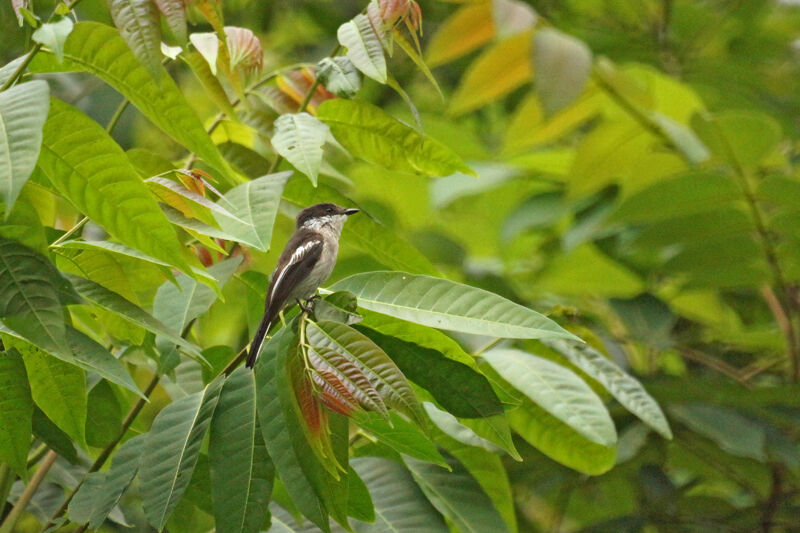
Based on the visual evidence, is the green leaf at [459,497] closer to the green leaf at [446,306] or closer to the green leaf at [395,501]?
the green leaf at [395,501]

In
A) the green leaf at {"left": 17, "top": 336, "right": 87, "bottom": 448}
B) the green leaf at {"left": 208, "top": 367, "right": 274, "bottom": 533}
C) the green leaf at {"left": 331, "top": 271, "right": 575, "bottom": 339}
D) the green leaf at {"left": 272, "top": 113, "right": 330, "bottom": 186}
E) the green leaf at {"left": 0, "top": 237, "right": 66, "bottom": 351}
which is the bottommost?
the green leaf at {"left": 208, "top": 367, "right": 274, "bottom": 533}

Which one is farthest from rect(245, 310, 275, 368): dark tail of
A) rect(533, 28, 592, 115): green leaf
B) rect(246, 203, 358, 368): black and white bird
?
rect(533, 28, 592, 115): green leaf

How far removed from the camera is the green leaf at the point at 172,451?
5.46ft

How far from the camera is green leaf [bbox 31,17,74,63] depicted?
1506 mm

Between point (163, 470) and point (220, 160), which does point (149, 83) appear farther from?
point (163, 470)

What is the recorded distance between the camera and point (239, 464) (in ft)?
5.54

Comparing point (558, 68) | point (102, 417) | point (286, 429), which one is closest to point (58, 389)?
point (102, 417)

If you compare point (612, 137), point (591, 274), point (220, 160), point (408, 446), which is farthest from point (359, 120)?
point (591, 274)

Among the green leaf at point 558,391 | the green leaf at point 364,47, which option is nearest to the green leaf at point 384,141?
the green leaf at point 364,47

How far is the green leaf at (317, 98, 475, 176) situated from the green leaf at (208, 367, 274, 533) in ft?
2.13

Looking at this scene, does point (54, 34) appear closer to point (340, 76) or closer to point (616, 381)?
point (340, 76)

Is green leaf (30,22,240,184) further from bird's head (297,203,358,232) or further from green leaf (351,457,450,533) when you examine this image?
green leaf (351,457,450,533)

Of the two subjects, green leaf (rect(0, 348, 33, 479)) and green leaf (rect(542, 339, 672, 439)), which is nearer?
green leaf (rect(0, 348, 33, 479))

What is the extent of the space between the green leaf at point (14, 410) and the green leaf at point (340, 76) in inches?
34.4
